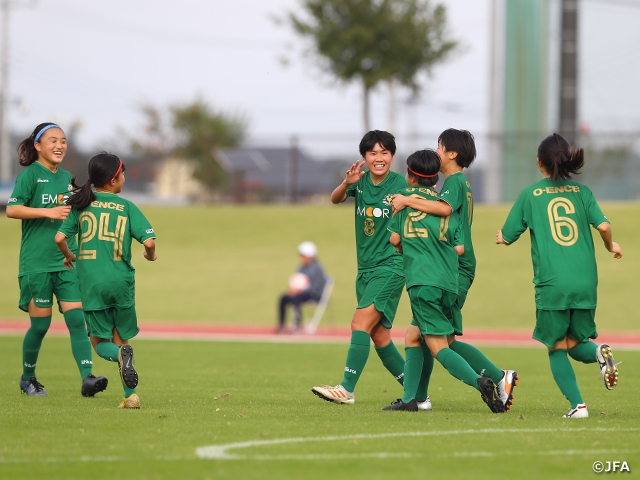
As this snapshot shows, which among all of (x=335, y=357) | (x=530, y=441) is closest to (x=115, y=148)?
(x=335, y=357)

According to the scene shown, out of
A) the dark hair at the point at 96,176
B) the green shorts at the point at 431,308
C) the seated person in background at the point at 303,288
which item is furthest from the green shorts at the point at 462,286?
the seated person in background at the point at 303,288

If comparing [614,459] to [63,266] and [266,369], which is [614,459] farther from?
[266,369]

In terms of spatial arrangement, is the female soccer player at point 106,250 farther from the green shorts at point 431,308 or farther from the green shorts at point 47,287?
the green shorts at point 431,308

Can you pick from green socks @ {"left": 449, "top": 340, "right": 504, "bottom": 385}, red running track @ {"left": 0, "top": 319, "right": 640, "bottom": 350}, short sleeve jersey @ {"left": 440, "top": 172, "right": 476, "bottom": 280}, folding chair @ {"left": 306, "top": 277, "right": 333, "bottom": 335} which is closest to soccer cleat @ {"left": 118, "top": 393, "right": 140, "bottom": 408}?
green socks @ {"left": 449, "top": 340, "right": 504, "bottom": 385}

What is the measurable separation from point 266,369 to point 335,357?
2.12m

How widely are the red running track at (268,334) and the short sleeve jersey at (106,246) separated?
885cm

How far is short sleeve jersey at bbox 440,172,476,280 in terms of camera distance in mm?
6902

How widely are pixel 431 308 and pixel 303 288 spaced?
1089cm

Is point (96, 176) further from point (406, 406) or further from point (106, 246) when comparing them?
point (406, 406)

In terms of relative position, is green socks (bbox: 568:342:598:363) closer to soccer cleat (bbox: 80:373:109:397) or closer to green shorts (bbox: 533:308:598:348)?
green shorts (bbox: 533:308:598:348)

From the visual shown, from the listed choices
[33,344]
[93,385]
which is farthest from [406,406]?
[33,344]

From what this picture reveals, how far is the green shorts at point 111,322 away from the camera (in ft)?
23.4

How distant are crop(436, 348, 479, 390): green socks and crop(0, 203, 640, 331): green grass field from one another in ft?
40.9

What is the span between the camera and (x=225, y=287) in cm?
2275
